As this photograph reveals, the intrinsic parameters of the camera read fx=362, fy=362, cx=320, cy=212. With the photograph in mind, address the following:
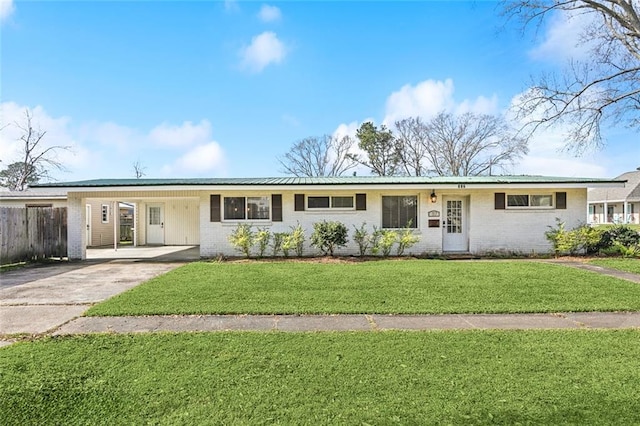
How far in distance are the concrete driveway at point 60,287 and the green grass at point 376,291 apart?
1.89ft

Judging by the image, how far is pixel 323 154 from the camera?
3572 cm

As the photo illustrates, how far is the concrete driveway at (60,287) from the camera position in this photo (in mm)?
5273

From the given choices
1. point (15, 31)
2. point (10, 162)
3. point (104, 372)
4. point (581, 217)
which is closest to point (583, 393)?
point (104, 372)

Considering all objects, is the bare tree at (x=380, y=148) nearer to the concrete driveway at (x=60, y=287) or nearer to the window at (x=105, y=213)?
the window at (x=105, y=213)

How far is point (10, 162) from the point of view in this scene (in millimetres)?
34531

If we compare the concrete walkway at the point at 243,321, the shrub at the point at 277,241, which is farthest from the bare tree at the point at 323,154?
the concrete walkway at the point at 243,321

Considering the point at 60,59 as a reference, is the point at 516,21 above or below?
above

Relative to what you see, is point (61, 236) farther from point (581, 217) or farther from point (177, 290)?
point (581, 217)

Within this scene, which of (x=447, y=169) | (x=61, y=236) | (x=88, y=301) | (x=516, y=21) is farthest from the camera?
(x=447, y=169)

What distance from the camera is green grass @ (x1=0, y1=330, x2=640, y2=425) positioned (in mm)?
2674

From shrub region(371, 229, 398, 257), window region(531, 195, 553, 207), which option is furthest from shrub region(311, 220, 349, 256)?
window region(531, 195, 553, 207)

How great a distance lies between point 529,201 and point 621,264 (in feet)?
11.5

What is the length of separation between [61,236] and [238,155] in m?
15.8

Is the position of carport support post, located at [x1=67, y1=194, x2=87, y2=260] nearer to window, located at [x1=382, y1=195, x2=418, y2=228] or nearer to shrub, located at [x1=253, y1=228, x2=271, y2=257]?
shrub, located at [x1=253, y1=228, x2=271, y2=257]
